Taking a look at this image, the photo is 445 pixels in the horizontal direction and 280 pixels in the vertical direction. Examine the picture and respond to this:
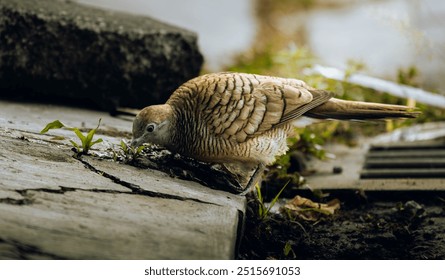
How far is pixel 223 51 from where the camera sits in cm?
811

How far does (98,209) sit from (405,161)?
9.06ft

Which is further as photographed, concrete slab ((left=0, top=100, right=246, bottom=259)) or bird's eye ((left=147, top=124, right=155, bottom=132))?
bird's eye ((left=147, top=124, right=155, bottom=132))

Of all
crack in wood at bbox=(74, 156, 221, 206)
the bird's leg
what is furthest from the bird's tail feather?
crack in wood at bbox=(74, 156, 221, 206)

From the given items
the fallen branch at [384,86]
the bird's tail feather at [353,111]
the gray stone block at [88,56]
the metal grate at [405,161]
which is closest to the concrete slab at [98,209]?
the bird's tail feather at [353,111]

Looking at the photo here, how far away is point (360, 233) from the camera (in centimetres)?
339

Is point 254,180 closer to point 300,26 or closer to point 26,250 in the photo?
point 26,250

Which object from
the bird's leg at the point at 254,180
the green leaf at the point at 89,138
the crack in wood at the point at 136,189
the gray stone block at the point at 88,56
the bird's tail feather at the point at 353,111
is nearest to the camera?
the crack in wood at the point at 136,189

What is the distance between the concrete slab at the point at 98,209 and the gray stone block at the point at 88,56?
0.99 metres

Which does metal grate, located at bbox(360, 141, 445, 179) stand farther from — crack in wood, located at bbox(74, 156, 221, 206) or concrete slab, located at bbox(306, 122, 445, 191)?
crack in wood, located at bbox(74, 156, 221, 206)

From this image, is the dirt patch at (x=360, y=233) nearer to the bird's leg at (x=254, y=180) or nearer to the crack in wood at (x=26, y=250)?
the bird's leg at (x=254, y=180)

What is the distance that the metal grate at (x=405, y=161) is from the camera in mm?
4234

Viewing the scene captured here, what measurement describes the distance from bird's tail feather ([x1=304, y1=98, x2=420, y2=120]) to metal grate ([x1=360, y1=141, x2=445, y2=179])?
29.5 inches

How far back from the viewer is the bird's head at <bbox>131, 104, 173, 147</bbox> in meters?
3.15

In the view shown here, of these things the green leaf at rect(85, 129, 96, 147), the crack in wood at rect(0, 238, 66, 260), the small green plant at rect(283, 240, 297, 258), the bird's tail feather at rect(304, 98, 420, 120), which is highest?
the bird's tail feather at rect(304, 98, 420, 120)
